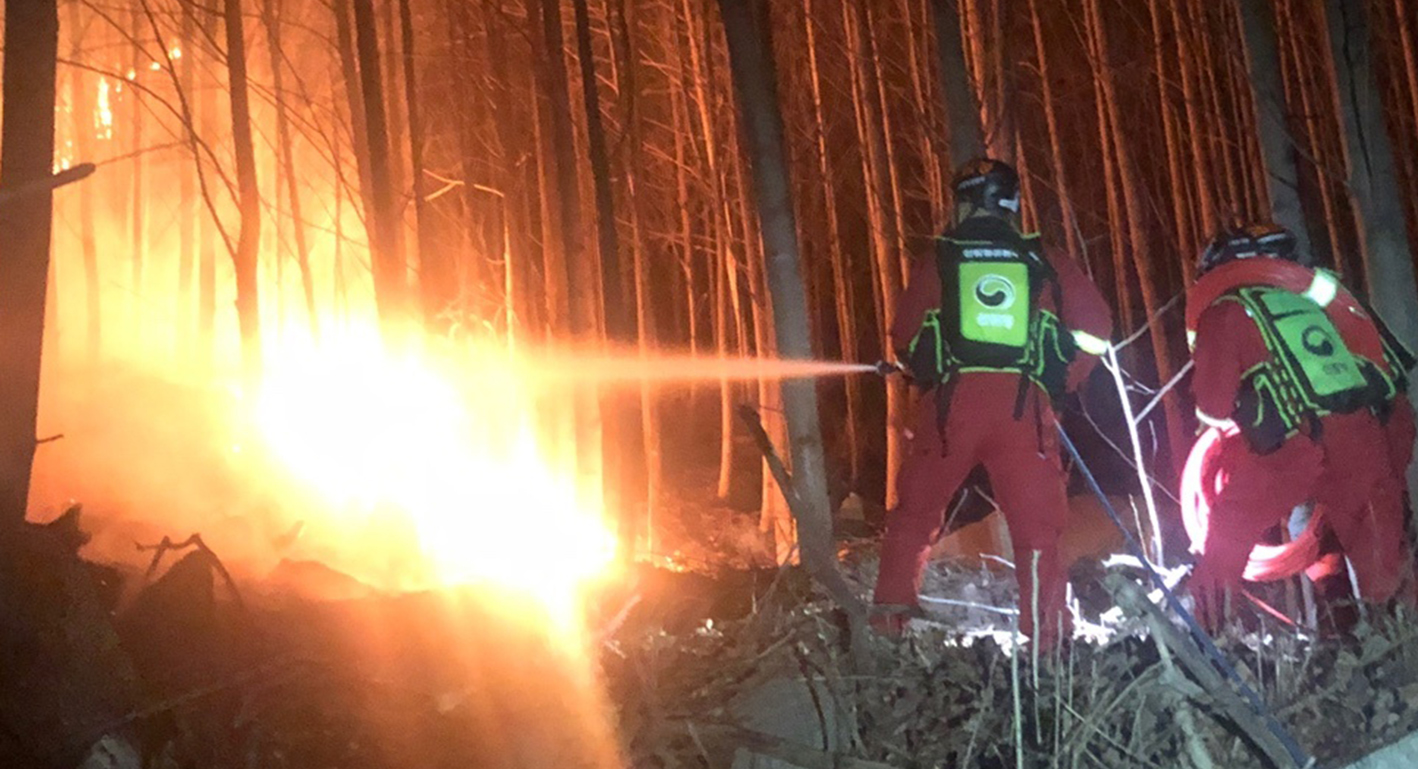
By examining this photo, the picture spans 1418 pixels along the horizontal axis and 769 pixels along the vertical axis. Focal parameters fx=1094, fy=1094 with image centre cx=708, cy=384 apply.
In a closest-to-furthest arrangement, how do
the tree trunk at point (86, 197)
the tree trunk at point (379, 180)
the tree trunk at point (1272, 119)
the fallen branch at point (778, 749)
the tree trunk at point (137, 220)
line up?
the fallen branch at point (778, 749) < the tree trunk at point (1272, 119) < the tree trunk at point (379, 180) < the tree trunk at point (86, 197) < the tree trunk at point (137, 220)

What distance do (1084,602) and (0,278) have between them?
550 cm

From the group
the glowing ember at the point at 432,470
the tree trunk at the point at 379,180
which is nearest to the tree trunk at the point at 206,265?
the glowing ember at the point at 432,470

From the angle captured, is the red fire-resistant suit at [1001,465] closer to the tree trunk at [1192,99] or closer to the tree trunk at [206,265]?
the tree trunk at [1192,99]

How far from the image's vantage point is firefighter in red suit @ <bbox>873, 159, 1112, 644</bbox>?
4809mm

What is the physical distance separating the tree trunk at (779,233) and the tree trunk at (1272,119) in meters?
2.63

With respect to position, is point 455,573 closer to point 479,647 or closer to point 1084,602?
point 479,647

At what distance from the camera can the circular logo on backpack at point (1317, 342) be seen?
4.83 m

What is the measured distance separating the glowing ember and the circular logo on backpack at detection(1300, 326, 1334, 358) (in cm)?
452

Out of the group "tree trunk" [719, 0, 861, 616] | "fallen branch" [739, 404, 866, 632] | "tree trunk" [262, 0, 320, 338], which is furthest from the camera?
"tree trunk" [262, 0, 320, 338]

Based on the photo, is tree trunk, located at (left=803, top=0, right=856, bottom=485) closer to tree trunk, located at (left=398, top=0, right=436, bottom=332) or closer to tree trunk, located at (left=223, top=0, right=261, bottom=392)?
tree trunk, located at (left=398, top=0, right=436, bottom=332)

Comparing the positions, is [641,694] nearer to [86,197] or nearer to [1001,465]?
[1001,465]

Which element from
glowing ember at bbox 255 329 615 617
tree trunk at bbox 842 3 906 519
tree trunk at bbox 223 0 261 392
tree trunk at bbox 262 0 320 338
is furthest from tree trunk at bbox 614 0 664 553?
tree trunk at bbox 262 0 320 338

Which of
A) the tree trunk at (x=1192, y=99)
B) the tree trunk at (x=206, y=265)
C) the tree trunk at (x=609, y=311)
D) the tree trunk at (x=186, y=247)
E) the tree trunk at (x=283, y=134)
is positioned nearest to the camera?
the tree trunk at (x=609, y=311)

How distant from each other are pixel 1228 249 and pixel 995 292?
1.28 metres
